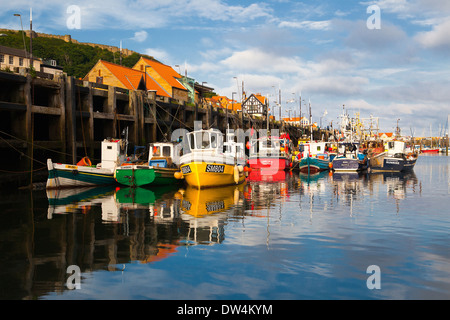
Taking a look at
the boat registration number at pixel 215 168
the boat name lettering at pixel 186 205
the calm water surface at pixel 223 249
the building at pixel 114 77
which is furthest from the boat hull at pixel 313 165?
the boat name lettering at pixel 186 205

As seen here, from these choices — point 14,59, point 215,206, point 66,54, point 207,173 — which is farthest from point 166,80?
point 66,54

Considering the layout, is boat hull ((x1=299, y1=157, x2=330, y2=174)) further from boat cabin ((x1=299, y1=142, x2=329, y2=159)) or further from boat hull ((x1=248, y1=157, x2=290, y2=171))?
boat cabin ((x1=299, y1=142, x2=329, y2=159))

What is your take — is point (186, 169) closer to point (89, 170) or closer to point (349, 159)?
point (89, 170)

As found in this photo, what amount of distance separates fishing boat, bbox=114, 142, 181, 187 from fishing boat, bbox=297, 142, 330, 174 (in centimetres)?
1716

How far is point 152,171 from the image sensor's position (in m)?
25.1

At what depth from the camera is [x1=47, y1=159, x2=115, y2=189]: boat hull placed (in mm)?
22766

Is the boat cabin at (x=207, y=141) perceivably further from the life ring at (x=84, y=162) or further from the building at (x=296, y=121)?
the building at (x=296, y=121)

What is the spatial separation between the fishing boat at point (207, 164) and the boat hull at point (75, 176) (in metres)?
4.73

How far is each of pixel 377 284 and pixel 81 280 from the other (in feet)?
18.5

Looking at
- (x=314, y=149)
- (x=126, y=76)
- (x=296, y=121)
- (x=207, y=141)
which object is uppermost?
(x=126, y=76)

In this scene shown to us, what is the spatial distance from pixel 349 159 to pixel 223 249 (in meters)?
34.2

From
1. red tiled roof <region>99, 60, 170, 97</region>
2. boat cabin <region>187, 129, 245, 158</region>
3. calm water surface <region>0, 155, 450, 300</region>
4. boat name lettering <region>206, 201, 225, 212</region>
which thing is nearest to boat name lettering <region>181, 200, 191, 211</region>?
calm water surface <region>0, 155, 450, 300</region>
